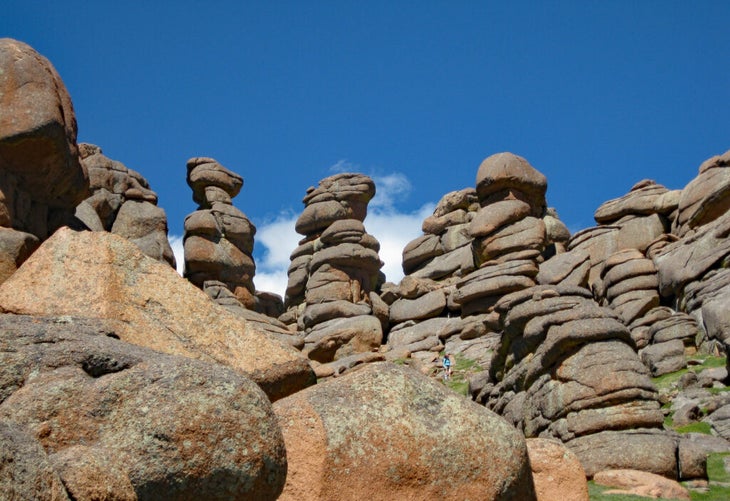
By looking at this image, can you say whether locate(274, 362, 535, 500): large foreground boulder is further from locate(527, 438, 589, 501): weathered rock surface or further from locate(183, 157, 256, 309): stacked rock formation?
locate(183, 157, 256, 309): stacked rock formation

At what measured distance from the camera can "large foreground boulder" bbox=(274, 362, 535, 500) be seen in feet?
A: 37.6

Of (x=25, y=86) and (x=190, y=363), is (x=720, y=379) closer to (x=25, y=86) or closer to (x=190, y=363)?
(x=25, y=86)

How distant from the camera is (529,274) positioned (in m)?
58.9

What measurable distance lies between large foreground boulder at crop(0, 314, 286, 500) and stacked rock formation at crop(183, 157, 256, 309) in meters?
56.5

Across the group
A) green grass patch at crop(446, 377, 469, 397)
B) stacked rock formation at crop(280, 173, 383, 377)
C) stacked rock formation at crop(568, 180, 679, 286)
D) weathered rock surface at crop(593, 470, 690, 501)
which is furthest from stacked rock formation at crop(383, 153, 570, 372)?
weathered rock surface at crop(593, 470, 690, 501)

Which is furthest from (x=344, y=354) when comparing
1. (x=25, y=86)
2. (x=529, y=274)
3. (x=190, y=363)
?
(x=190, y=363)

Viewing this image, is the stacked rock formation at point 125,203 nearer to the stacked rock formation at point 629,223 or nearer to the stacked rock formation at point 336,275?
the stacked rock formation at point 336,275

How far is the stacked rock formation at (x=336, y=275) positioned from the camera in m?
60.1

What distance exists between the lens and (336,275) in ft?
229

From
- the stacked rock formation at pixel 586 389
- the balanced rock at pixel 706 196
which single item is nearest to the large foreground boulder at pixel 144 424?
the stacked rock formation at pixel 586 389

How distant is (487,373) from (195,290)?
21904mm

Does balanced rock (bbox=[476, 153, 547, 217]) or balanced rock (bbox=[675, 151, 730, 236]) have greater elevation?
balanced rock (bbox=[476, 153, 547, 217])

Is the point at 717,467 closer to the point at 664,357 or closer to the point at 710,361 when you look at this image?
the point at 710,361

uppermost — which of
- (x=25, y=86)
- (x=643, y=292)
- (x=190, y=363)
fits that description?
(x=643, y=292)
